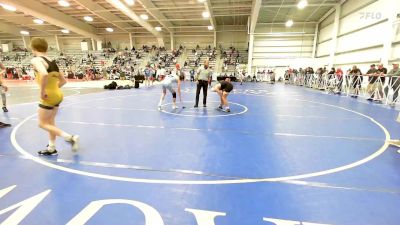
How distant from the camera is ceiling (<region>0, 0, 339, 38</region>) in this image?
22.9 m

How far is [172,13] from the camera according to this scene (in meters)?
28.3

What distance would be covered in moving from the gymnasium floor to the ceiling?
19235mm

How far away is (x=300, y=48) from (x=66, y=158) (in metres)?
30.5

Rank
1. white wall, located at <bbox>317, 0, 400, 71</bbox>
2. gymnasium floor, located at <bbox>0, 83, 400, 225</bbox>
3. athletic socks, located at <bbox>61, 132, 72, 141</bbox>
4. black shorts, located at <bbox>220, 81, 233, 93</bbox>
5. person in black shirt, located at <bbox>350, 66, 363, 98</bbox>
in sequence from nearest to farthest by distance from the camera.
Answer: gymnasium floor, located at <bbox>0, 83, 400, 225</bbox> < athletic socks, located at <bbox>61, 132, 72, 141</bbox> < black shorts, located at <bbox>220, 81, 233, 93</bbox> < person in black shirt, located at <bbox>350, 66, 363, 98</bbox> < white wall, located at <bbox>317, 0, 400, 71</bbox>

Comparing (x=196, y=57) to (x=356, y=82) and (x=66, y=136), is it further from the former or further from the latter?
(x=66, y=136)

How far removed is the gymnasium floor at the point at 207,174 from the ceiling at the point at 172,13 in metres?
19.2

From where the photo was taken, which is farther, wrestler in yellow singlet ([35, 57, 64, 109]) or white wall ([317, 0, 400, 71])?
white wall ([317, 0, 400, 71])

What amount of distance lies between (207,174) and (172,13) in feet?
93.0

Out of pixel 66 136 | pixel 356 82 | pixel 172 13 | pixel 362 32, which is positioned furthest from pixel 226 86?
pixel 172 13

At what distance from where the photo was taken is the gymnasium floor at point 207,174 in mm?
2455

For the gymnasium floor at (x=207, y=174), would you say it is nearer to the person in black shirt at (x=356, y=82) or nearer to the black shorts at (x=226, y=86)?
the black shorts at (x=226, y=86)

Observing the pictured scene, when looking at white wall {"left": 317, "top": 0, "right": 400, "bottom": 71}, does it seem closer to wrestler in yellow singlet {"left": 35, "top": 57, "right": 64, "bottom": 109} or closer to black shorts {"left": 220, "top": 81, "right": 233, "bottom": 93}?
black shorts {"left": 220, "top": 81, "right": 233, "bottom": 93}

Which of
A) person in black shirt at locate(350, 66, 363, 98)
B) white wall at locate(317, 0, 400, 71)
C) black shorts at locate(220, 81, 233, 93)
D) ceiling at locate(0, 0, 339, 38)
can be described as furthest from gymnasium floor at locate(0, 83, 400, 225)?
ceiling at locate(0, 0, 339, 38)

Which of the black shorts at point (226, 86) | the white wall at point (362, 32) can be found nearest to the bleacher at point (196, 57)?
the white wall at point (362, 32)
